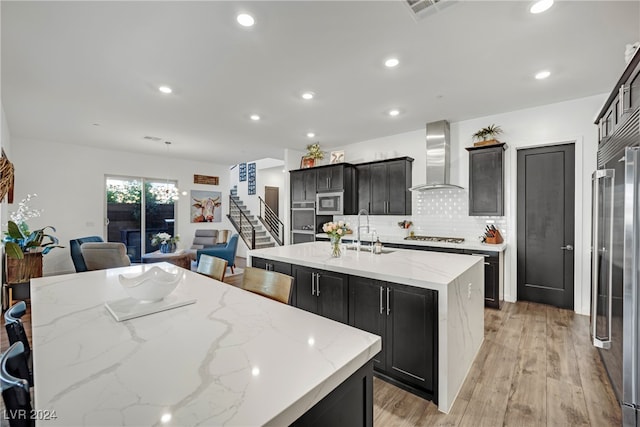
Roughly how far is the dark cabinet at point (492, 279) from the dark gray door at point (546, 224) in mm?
655

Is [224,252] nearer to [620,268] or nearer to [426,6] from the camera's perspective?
[426,6]

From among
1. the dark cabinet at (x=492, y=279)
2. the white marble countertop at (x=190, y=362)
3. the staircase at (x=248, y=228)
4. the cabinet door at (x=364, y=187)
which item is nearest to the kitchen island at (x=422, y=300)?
the white marble countertop at (x=190, y=362)

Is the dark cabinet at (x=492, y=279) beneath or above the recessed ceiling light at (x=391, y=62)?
beneath

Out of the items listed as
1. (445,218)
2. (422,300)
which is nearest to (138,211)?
(445,218)

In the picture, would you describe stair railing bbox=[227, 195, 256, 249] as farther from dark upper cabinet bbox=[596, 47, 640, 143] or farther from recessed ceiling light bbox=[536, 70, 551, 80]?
dark upper cabinet bbox=[596, 47, 640, 143]

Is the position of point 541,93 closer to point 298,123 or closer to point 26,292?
point 298,123

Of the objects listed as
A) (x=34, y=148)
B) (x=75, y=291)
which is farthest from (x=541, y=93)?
(x=34, y=148)

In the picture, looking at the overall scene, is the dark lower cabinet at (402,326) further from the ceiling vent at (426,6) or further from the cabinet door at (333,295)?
the ceiling vent at (426,6)

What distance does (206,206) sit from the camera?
27.2ft

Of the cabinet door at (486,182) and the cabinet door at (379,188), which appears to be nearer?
the cabinet door at (486,182)

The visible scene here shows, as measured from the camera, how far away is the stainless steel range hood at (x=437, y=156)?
15.1 feet

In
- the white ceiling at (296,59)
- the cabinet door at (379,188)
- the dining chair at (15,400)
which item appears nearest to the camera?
the dining chair at (15,400)

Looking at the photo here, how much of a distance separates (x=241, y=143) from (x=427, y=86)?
398cm

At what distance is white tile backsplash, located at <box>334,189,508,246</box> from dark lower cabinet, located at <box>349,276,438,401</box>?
3.04 m
